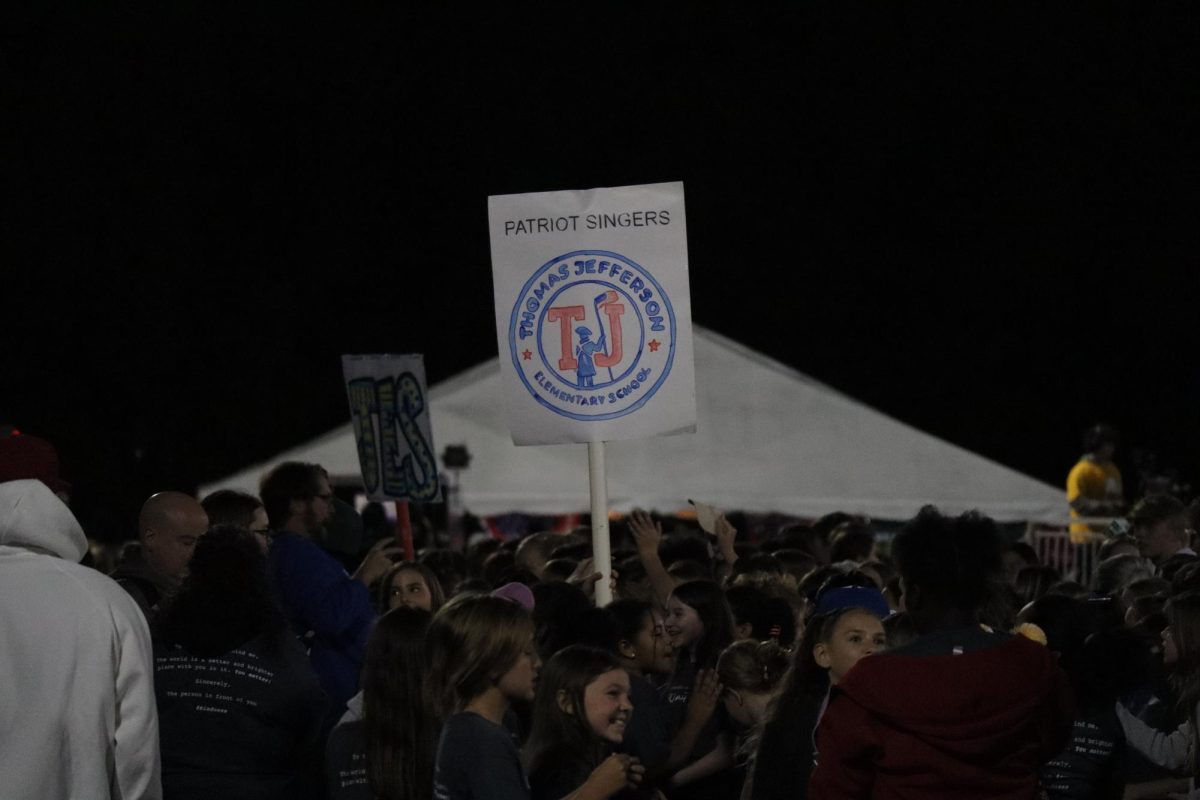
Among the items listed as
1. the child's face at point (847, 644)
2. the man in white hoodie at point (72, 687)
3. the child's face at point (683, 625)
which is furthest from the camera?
the child's face at point (683, 625)

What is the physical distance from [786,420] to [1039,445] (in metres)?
8.07

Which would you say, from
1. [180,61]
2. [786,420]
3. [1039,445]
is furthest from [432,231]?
[786,420]

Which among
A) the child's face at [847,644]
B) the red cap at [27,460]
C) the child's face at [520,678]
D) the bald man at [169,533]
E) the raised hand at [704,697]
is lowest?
the raised hand at [704,697]

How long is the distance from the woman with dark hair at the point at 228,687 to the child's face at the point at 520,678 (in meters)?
0.97

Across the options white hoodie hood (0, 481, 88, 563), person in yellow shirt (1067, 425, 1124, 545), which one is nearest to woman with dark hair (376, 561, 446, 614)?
white hoodie hood (0, 481, 88, 563)

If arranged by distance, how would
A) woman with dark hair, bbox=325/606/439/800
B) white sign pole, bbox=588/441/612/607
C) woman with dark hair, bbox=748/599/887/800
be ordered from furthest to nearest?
white sign pole, bbox=588/441/612/607
woman with dark hair, bbox=748/599/887/800
woman with dark hair, bbox=325/606/439/800

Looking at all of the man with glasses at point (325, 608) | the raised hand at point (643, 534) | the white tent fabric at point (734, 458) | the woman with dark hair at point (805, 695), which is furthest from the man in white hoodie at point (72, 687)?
the white tent fabric at point (734, 458)

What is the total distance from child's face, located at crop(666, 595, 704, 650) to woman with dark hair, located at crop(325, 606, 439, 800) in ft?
5.09

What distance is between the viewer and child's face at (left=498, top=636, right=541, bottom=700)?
417 cm

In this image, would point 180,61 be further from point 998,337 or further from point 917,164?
point 998,337

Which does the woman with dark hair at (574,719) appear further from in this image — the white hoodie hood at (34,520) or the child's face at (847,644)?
the white hoodie hood at (34,520)

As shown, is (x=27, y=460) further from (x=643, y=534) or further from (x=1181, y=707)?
(x=643, y=534)

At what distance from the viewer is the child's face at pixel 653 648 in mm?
5770

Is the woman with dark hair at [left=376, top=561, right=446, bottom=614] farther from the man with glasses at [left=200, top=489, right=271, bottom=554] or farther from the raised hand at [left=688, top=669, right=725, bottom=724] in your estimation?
the raised hand at [left=688, top=669, right=725, bottom=724]
